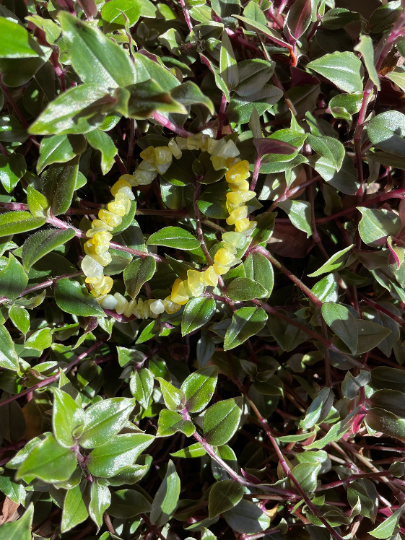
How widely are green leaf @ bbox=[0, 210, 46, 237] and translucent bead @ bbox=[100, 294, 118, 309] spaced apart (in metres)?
0.16

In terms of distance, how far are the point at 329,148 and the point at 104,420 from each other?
57 centimetres

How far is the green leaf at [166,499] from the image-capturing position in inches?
28.5

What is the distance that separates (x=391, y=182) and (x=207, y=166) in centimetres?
43

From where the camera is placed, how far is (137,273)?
671mm

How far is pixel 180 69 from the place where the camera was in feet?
2.50

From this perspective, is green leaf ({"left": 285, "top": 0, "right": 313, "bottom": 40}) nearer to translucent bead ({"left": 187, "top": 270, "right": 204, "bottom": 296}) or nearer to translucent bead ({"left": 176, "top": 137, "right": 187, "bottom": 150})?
translucent bead ({"left": 176, "top": 137, "right": 187, "bottom": 150})

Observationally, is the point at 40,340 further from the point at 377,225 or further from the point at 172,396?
the point at 377,225

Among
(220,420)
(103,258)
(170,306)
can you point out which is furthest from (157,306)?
(220,420)

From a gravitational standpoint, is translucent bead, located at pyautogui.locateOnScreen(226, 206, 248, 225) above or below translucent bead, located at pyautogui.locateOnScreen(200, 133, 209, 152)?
below

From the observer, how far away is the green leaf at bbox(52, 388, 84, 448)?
552mm

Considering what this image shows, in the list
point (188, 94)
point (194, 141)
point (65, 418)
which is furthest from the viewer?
point (194, 141)

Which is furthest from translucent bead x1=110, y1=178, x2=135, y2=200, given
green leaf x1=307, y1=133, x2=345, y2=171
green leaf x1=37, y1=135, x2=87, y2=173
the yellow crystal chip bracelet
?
green leaf x1=307, y1=133, x2=345, y2=171


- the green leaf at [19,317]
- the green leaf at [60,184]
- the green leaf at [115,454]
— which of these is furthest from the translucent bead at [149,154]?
the green leaf at [115,454]

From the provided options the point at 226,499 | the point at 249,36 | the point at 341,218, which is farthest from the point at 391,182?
the point at 226,499
